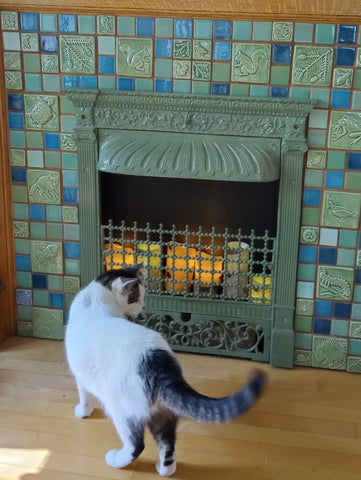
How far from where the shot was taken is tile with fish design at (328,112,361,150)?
242 centimetres

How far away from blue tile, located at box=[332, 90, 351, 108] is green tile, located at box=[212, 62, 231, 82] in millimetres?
448

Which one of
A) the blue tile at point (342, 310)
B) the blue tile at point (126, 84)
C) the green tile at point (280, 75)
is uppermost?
the green tile at point (280, 75)

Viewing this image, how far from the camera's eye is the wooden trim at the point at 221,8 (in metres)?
2.31

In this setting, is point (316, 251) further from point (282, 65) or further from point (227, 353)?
point (282, 65)

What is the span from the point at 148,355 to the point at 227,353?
3.44 feet

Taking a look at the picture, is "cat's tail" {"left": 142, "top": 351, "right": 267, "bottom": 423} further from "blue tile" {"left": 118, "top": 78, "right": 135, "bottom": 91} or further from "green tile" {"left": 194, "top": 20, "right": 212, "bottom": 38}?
"green tile" {"left": 194, "top": 20, "right": 212, "bottom": 38}

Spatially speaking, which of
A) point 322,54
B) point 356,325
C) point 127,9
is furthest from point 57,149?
point 356,325

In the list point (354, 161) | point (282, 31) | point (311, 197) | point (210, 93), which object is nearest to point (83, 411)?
point (311, 197)

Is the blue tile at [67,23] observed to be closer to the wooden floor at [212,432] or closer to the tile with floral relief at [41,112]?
the tile with floral relief at [41,112]

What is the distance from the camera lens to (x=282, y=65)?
2412 mm

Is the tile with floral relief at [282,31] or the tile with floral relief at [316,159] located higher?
the tile with floral relief at [282,31]

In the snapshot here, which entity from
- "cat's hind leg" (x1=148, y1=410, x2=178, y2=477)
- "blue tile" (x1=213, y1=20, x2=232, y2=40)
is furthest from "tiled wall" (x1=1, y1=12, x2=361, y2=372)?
"cat's hind leg" (x1=148, y1=410, x2=178, y2=477)

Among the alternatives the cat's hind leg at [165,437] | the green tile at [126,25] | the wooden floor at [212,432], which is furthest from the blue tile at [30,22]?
the cat's hind leg at [165,437]

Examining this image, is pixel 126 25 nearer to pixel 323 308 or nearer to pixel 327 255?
pixel 327 255
